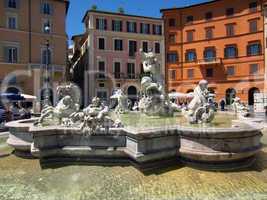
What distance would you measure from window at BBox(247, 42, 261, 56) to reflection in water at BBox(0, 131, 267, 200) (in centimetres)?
3137

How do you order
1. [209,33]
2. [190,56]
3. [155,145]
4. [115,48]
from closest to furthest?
[155,145] → [115,48] → [209,33] → [190,56]

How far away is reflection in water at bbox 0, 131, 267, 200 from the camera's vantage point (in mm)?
4512

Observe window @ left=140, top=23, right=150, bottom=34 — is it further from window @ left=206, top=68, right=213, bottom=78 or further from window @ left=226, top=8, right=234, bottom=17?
window @ left=226, top=8, right=234, bottom=17

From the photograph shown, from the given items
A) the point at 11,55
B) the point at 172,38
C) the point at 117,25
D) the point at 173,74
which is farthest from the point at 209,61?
the point at 11,55

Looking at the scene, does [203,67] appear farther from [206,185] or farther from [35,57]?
[206,185]

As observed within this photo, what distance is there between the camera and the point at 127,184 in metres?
4.95

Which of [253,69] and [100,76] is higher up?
[253,69]

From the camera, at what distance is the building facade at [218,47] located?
111 feet

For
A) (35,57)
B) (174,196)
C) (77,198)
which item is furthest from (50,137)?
(35,57)

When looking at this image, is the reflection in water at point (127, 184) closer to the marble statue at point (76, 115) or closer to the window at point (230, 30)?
the marble statue at point (76, 115)

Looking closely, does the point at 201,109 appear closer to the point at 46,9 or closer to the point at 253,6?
the point at 46,9

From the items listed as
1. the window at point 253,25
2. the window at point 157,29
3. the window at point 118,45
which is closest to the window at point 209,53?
the window at point 253,25

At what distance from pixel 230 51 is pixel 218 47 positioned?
5.64ft

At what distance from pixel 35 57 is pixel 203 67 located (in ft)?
Result: 70.2
